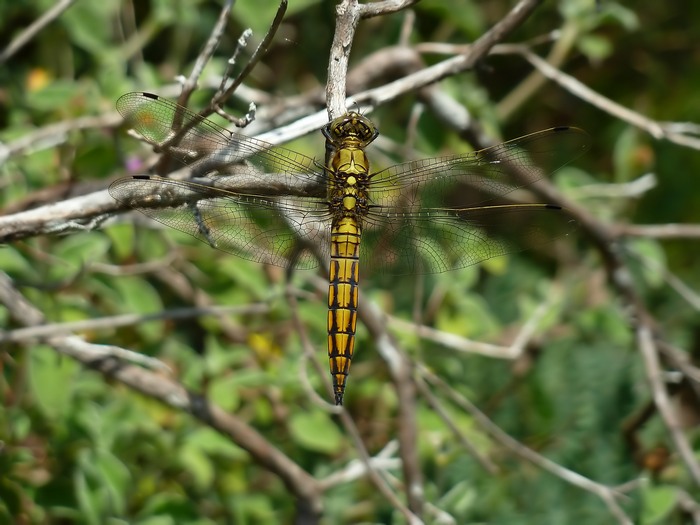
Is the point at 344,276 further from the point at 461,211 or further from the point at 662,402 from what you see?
the point at 662,402

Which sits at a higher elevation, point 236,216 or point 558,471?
point 236,216

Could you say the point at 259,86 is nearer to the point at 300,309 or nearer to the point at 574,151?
the point at 300,309

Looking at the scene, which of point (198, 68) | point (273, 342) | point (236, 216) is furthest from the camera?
point (273, 342)

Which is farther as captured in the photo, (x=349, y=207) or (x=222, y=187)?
(x=349, y=207)

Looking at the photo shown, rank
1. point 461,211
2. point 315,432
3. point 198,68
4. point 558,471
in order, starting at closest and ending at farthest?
point 198,68, point 461,211, point 558,471, point 315,432

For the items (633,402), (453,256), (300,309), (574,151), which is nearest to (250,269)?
(300,309)

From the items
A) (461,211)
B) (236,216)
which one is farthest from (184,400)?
(461,211)
